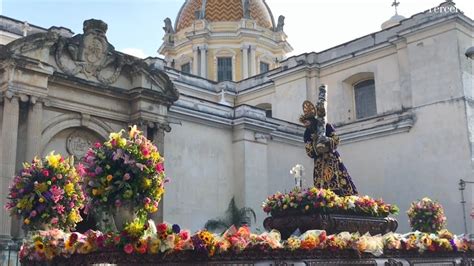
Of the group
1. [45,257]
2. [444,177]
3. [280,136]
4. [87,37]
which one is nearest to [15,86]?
[87,37]

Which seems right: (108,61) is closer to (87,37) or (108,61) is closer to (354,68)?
A: (87,37)

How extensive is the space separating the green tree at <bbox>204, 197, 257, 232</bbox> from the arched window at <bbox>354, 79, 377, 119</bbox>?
968 centimetres

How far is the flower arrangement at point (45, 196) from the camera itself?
1124cm

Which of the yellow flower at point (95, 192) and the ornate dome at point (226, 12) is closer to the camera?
the yellow flower at point (95, 192)

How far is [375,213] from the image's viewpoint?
34.2 feet

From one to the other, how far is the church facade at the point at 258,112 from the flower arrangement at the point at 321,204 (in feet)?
28.8

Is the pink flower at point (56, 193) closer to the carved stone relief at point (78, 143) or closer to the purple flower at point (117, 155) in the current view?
the purple flower at point (117, 155)

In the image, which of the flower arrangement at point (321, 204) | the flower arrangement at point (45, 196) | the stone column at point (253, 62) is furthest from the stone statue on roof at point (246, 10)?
the flower arrangement at point (321, 204)

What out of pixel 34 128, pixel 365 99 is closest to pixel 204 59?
pixel 365 99

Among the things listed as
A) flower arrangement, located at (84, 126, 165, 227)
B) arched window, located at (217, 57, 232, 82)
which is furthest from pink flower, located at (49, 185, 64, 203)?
arched window, located at (217, 57, 232, 82)

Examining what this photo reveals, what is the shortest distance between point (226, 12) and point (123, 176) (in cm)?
3577

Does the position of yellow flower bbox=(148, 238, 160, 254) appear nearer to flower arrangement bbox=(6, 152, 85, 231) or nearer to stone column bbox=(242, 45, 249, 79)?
flower arrangement bbox=(6, 152, 85, 231)

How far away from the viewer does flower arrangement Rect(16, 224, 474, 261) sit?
254 inches

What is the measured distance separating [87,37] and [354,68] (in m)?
16.4
